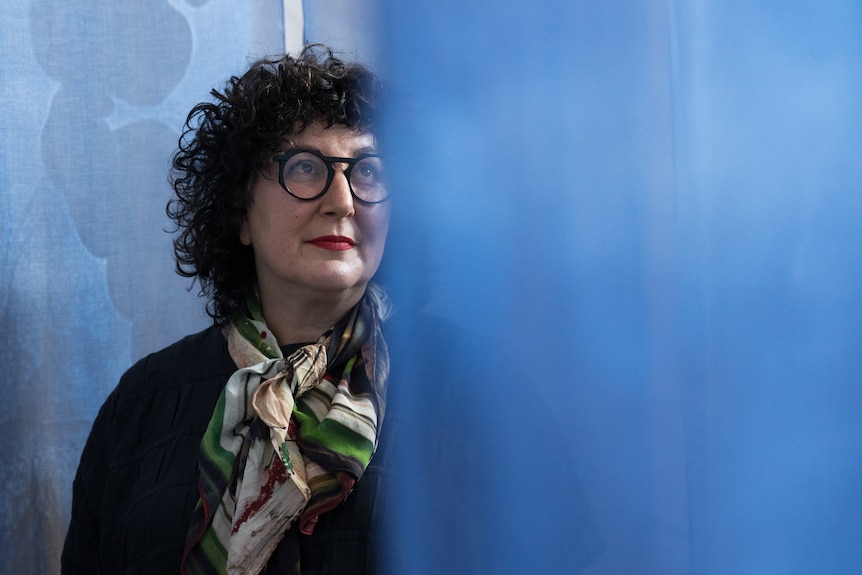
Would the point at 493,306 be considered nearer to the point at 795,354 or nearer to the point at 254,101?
the point at 795,354

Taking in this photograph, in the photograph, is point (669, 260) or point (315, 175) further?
point (315, 175)

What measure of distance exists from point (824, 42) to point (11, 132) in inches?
54.6

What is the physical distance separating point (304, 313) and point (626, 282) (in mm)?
993

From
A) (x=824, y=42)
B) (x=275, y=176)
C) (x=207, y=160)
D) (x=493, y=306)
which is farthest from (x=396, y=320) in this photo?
(x=207, y=160)

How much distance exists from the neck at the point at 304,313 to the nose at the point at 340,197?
0.15m

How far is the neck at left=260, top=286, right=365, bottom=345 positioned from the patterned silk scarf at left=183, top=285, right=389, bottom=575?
3 centimetres

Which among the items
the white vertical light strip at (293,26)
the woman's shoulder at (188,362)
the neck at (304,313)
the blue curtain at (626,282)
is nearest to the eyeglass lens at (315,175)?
the neck at (304,313)

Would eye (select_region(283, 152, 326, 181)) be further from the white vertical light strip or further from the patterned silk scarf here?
the white vertical light strip

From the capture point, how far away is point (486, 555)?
54 centimetres

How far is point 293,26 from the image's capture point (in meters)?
1.85

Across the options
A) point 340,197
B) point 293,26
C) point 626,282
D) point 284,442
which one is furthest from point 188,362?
point 626,282

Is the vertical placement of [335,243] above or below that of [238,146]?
below

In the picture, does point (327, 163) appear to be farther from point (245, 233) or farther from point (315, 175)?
point (245, 233)

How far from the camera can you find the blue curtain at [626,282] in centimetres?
50
